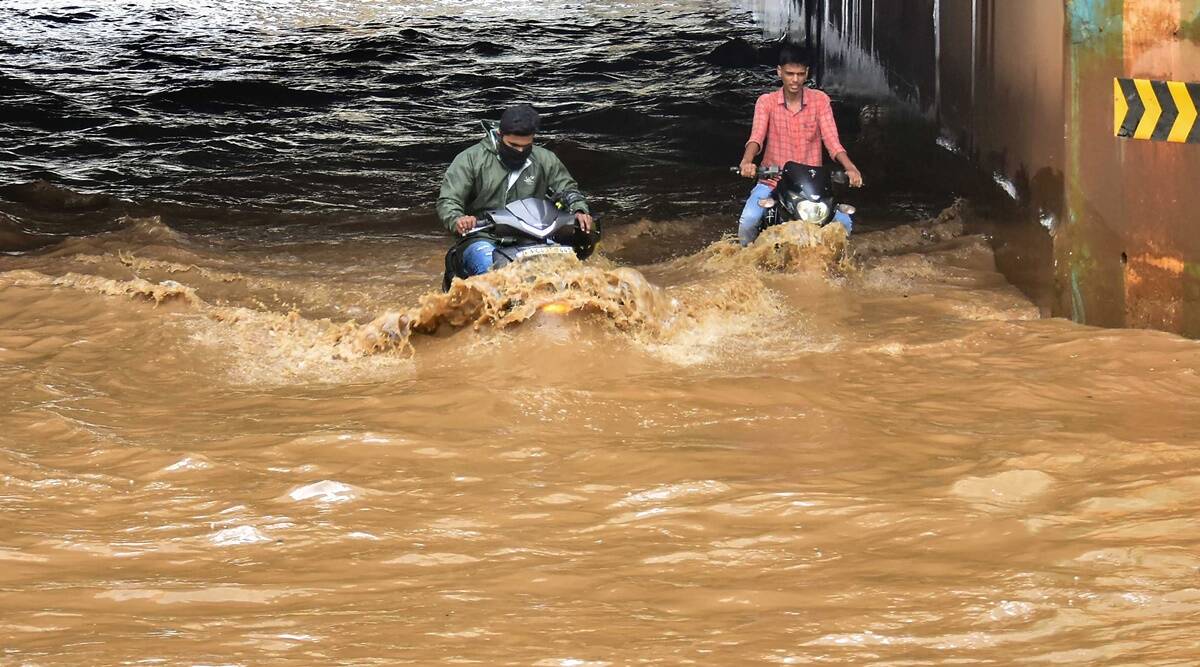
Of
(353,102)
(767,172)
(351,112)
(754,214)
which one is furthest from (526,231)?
(353,102)

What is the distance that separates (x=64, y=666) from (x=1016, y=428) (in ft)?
13.6

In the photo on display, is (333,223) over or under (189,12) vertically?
under

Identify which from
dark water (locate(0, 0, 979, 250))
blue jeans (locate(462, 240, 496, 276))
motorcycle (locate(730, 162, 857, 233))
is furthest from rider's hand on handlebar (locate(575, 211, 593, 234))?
dark water (locate(0, 0, 979, 250))

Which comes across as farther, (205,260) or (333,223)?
(333,223)

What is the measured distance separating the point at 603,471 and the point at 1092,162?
Answer: 12.8 ft

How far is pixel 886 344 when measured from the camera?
7.76 meters

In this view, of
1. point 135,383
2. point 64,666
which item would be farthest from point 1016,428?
point 135,383

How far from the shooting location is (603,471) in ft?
18.8

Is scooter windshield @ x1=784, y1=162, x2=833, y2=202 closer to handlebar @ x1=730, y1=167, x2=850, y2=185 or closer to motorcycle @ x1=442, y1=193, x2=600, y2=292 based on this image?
handlebar @ x1=730, y1=167, x2=850, y2=185

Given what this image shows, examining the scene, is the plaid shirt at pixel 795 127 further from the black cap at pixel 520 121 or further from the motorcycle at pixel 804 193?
the black cap at pixel 520 121

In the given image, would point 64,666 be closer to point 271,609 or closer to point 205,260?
point 271,609

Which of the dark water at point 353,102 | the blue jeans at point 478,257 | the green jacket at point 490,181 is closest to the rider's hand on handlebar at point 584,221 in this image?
the green jacket at point 490,181

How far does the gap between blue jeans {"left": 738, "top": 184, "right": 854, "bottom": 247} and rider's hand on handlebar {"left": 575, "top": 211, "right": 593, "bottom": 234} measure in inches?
66.4

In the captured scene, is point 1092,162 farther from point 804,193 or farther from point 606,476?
point 606,476
